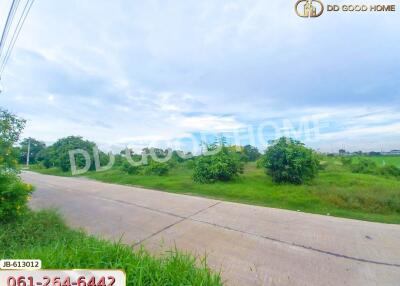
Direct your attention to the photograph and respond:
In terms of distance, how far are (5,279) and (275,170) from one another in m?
6.86

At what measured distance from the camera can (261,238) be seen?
3.39 metres

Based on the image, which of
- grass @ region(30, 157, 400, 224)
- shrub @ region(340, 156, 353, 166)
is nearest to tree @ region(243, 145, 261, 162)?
shrub @ region(340, 156, 353, 166)

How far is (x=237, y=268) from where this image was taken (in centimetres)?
259

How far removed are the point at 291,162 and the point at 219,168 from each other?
2435mm

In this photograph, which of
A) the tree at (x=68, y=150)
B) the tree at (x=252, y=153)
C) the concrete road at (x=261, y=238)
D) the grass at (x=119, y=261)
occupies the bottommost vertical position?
the concrete road at (x=261, y=238)

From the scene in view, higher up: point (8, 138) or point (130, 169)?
point (8, 138)

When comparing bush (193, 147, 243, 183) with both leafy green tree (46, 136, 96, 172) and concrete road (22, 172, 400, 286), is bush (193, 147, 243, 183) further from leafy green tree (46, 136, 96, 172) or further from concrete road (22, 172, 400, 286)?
leafy green tree (46, 136, 96, 172)

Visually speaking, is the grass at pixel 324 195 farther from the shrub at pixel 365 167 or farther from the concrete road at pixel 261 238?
the shrub at pixel 365 167

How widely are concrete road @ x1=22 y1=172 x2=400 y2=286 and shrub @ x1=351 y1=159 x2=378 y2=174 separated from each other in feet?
22.1

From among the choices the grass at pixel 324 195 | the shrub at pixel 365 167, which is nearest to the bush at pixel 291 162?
the grass at pixel 324 195

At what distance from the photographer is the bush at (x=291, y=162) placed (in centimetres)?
716

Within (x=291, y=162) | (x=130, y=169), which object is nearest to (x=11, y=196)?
(x=291, y=162)

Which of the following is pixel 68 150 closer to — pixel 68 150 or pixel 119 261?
pixel 68 150

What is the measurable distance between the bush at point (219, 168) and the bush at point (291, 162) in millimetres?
1281
